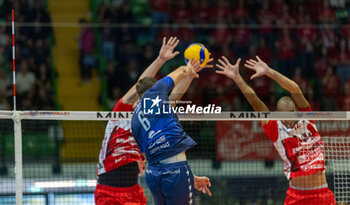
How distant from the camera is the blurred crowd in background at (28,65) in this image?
44.0 ft

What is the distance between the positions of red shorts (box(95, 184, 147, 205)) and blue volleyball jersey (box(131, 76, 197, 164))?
143cm

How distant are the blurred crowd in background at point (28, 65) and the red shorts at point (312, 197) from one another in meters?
7.98

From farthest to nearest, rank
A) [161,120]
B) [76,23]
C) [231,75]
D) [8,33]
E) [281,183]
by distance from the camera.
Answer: [76,23], [8,33], [281,183], [231,75], [161,120]

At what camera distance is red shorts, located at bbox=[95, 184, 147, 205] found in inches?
284

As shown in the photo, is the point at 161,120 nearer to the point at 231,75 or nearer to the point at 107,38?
the point at 231,75

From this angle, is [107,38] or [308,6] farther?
[308,6]

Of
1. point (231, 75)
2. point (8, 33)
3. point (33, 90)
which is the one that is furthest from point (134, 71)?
point (231, 75)

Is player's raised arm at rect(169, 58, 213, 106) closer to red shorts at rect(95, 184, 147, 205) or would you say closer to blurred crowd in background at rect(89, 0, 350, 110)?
red shorts at rect(95, 184, 147, 205)

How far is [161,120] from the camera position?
5.98 metres

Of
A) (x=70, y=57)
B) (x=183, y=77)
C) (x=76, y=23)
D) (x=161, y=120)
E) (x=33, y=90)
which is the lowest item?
(x=161, y=120)

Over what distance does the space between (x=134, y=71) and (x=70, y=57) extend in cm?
218

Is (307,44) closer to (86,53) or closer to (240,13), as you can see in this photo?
(240,13)

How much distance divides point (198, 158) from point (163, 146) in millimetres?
4434

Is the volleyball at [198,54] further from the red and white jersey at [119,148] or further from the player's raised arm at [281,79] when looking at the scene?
the red and white jersey at [119,148]
